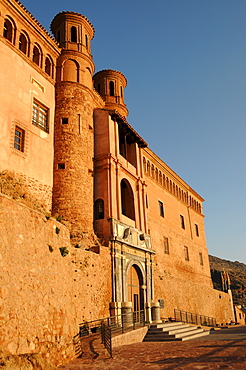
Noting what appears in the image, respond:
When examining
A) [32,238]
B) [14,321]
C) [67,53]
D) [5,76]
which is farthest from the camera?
[67,53]

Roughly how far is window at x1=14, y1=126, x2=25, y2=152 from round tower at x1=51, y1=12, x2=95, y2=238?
Answer: 2.72 metres

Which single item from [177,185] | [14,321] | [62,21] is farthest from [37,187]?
[177,185]

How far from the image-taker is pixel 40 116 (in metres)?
18.9

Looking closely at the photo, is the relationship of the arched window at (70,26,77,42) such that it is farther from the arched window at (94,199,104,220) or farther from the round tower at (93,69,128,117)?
the arched window at (94,199,104,220)

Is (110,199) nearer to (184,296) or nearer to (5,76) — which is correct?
(5,76)

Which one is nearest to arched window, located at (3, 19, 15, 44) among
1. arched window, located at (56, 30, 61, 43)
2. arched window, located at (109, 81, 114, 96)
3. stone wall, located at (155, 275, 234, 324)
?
arched window, located at (56, 30, 61, 43)

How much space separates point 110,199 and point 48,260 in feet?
28.9

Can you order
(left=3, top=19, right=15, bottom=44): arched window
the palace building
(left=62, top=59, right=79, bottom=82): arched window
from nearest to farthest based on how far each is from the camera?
the palace building → (left=3, top=19, right=15, bottom=44): arched window → (left=62, top=59, right=79, bottom=82): arched window

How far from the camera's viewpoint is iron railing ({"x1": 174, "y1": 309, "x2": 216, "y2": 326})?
90.6 ft

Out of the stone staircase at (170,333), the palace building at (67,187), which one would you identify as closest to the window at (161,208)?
the palace building at (67,187)

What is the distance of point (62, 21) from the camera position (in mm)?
22641

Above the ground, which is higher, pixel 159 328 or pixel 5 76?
pixel 5 76

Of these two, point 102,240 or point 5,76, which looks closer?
point 5,76

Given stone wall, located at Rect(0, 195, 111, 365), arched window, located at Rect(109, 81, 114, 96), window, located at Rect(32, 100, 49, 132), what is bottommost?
stone wall, located at Rect(0, 195, 111, 365)
